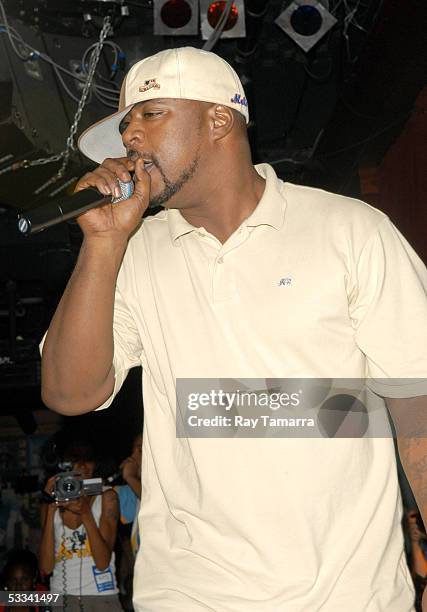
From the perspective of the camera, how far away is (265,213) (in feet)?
5.82

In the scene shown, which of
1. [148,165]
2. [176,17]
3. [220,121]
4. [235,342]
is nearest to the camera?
[235,342]

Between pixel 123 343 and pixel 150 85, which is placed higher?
pixel 150 85

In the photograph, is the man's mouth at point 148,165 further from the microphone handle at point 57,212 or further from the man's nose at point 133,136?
the microphone handle at point 57,212

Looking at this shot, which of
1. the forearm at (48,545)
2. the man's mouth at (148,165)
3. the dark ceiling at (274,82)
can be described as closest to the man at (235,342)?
the man's mouth at (148,165)

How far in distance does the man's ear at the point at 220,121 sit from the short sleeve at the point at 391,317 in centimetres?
47

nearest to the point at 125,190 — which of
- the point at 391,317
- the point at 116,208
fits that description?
the point at 116,208

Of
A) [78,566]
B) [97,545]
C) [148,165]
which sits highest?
[148,165]

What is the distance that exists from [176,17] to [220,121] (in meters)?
2.63

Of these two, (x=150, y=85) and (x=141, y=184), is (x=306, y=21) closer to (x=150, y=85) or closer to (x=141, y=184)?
(x=150, y=85)

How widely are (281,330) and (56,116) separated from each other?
3100 millimetres

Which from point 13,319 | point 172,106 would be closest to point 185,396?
point 172,106

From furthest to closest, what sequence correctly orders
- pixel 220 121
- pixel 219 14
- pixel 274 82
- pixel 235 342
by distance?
1. pixel 274 82
2. pixel 219 14
3. pixel 220 121
4. pixel 235 342

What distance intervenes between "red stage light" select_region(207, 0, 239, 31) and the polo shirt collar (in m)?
2.52

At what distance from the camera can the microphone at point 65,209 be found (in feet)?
4.82
